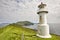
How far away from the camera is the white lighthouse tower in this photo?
1.64m

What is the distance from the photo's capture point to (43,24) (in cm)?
167

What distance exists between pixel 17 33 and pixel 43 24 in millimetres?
355

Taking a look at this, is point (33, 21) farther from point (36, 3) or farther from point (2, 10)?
point (2, 10)

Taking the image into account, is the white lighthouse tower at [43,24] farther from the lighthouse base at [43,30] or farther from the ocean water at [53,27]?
the ocean water at [53,27]

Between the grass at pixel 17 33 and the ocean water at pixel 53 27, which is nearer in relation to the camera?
the grass at pixel 17 33

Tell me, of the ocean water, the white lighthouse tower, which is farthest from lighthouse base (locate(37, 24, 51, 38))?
the ocean water

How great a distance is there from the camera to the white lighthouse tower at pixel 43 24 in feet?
5.37

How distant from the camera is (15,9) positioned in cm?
183

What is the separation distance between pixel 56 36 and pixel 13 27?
23.1 inches

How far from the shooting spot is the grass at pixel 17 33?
1.59 m

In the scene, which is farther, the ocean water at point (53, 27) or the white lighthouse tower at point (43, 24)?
the ocean water at point (53, 27)

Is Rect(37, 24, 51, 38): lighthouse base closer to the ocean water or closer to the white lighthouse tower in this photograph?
the white lighthouse tower

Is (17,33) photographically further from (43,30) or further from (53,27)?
(53,27)

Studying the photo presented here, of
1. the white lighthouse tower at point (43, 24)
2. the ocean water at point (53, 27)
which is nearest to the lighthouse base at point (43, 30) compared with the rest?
the white lighthouse tower at point (43, 24)
